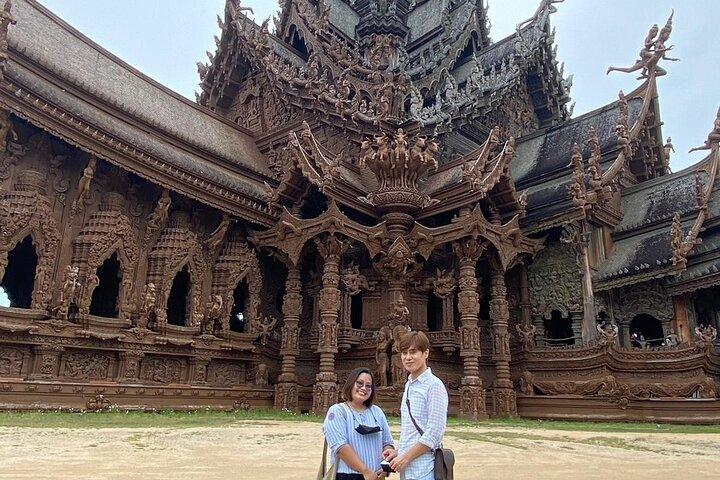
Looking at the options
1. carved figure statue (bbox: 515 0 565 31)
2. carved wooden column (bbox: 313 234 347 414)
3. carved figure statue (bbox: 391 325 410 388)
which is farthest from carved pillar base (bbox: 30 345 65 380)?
carved figure statue (bbox: 515 0 565 31)

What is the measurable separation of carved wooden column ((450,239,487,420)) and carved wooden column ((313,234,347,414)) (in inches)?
102

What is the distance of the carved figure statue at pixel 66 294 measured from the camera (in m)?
9.31

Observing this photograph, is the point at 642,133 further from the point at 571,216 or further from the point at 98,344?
the point at 98,344

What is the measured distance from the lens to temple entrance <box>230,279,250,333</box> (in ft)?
41.5

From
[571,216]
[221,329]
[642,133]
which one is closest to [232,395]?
[221,329]

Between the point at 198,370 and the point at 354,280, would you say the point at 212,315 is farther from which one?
the point at 354,280

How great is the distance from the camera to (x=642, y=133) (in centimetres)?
1451

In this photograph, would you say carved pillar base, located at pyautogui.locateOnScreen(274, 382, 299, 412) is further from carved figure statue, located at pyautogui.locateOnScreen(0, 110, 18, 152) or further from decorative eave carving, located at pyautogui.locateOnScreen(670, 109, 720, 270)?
decorative eave carving, located at pyautogui.locateOnScreen(670, 109, 720, 270)

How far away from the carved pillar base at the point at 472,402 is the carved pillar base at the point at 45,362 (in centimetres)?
747

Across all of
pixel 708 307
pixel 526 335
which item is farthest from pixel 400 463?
pixel 708 307

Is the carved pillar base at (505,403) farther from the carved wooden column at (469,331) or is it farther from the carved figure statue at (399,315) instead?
the carved figure statue at (399,315)

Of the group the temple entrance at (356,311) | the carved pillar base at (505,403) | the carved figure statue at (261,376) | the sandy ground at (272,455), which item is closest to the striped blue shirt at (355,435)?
the sandy ground at (272,455)

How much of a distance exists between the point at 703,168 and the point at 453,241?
7029 millimetres

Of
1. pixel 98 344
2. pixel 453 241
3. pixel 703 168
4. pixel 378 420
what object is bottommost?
pixel 378 420
